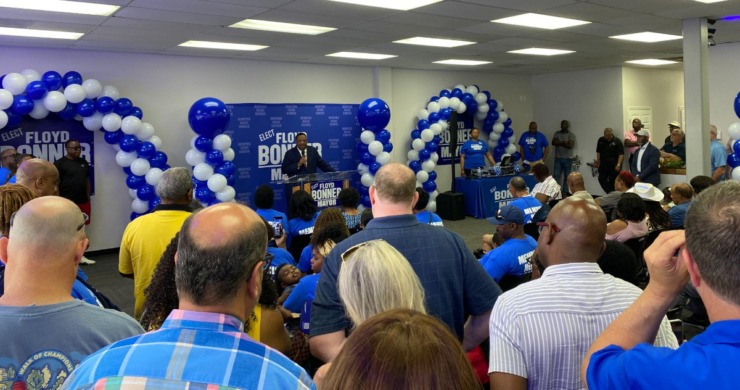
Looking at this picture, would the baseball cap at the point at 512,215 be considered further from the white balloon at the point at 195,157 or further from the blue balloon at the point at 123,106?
the blue balloon at the point at 123,106

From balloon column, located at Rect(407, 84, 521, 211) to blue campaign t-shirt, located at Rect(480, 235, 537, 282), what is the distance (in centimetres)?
640

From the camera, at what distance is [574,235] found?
1852 mm

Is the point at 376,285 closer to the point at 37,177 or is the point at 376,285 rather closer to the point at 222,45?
the point at 37,177

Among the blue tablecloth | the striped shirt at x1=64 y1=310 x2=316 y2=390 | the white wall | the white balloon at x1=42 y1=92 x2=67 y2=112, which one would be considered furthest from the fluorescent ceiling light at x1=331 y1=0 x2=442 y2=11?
the white wall

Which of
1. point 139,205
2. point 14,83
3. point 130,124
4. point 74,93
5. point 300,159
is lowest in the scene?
point 139,205

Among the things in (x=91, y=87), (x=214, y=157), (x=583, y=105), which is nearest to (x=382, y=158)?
(x=214, y=157)

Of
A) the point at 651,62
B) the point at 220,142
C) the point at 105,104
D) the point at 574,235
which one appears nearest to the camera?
the point at 574,235

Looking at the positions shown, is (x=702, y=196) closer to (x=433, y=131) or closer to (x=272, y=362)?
(x=272, y=362)

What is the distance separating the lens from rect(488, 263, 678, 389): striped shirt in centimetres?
167

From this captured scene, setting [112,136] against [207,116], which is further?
[207,116]

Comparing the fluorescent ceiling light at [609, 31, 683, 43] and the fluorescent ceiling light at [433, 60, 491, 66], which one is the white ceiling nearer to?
the fluorescent ceiling light at [609, 31, 683, 43]

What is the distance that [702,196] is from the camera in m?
1.07

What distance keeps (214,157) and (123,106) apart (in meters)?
1.31

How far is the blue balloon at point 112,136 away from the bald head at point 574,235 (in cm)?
706
